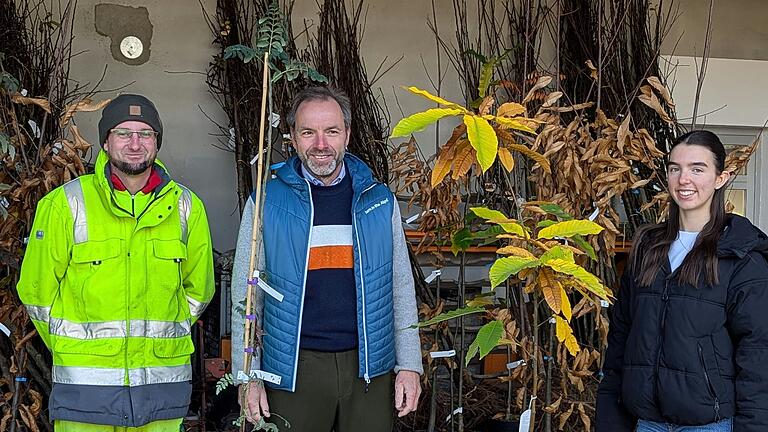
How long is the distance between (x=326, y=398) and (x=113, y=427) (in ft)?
1.82

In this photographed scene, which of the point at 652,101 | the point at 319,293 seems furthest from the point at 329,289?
the point at 652,101

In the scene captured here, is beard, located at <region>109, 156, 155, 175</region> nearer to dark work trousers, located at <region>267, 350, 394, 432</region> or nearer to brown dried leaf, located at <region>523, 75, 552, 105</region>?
dark work trousers, located at <region>267, 350, 394, 432</region>

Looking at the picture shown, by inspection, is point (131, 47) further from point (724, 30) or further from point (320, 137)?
point (724, 30)

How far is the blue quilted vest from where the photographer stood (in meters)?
2.22

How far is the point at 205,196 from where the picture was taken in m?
3.97

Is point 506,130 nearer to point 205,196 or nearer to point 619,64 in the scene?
point 619,64

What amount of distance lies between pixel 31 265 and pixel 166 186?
400 millimetres

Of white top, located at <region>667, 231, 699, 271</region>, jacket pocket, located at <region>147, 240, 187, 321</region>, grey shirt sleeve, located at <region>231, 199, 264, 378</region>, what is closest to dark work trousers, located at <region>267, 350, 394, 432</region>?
grey shirt sleeve, located at <region>231, 199, 264, 378</region>

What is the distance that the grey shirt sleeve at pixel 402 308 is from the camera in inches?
93.4

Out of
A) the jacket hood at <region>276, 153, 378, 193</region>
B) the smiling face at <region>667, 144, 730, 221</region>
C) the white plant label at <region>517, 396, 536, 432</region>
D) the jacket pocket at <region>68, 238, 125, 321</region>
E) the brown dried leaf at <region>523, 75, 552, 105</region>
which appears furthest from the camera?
the brown dried leaf at <region>523, 75, 552, 105</region>

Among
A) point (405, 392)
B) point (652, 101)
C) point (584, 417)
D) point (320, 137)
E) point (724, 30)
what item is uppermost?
point (724, 30)

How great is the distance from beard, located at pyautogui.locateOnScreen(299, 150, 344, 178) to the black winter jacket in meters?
0.85

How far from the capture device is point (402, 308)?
239cm

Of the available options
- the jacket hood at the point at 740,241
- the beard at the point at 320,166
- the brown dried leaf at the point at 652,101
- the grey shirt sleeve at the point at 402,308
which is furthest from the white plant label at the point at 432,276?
the jacket hood at the point at 740,241
